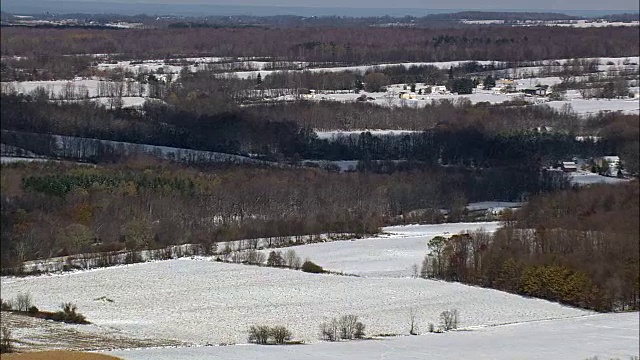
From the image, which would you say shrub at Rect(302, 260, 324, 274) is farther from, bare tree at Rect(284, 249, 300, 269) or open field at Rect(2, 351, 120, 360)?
open field at Rect(2, 351, 120, 360)

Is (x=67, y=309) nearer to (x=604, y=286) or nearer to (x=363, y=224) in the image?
(x=604, y=286)

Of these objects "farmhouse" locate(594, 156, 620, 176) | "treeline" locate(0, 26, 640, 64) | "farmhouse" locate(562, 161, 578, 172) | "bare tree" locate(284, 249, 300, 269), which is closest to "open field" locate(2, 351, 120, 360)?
"bare tree" locate(284, 249, 300, 269)

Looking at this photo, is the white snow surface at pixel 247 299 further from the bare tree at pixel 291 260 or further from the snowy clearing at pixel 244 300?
the bare tree at pixel 291 260

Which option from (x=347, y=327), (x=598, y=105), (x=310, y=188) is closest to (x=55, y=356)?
(x=347, y=327)

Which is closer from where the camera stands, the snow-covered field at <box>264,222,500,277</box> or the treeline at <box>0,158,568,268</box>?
the snow-covered field at <box>264,222,500,277</box>

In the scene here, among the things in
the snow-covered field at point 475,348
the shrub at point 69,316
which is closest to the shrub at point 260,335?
the snow-covered field at point 475,348

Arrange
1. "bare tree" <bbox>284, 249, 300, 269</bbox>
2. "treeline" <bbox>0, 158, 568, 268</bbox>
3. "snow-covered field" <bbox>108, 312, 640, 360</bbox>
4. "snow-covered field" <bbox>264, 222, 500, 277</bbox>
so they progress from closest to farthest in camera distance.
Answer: "snow-covered field" <bbox>108, 312, 640, 360</bbox> → "bare tree" <bbox>284, 249, 300, 269</bbox> → "snow-covered field" <bbox>264, 222, 500, 277</bbox> → "treeline" <bbox>0, 158, 568, 268</bbox>

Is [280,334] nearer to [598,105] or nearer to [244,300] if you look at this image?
[244,300]

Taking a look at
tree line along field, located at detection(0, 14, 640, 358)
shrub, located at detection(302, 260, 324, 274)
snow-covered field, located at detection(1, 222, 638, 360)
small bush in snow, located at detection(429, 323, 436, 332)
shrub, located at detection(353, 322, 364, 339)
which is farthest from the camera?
shrub, located at detection(302, 260, 324, 274)
